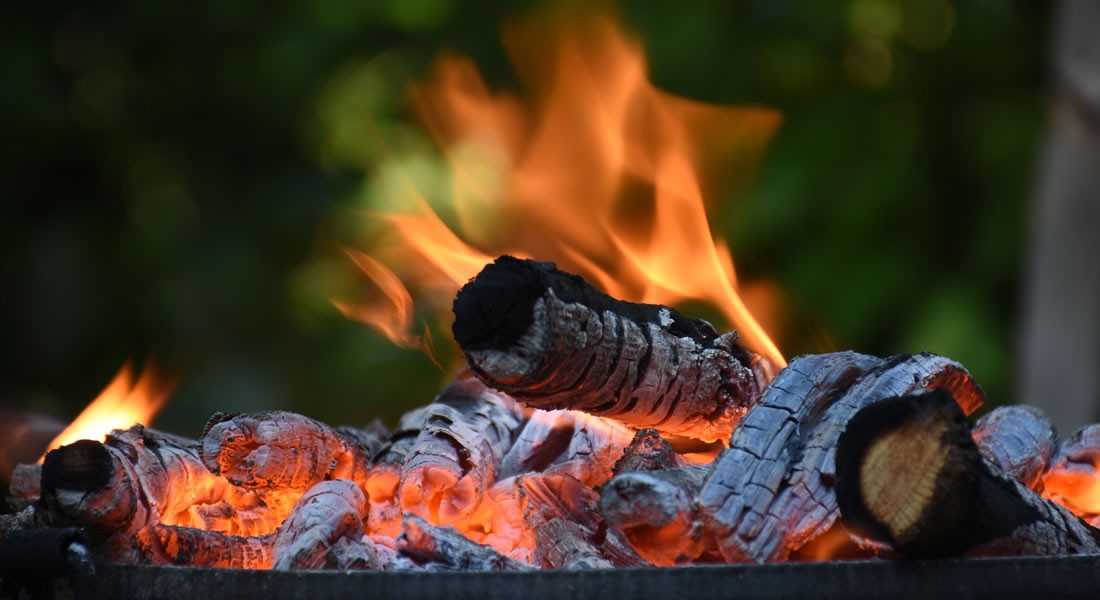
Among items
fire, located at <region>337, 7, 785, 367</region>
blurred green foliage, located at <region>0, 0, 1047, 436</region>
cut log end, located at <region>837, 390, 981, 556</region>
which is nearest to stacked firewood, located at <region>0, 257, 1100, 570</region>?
cut log end, located at <region>837, 390, 981, 556</region>

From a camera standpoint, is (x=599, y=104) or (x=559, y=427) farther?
(x=599, y=104)

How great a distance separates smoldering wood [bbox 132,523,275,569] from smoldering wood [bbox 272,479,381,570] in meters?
0.03

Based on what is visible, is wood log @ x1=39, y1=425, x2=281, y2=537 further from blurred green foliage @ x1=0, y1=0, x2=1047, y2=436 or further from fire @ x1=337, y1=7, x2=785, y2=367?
blurred green foliage @ x1=0, y1=0, x2=1047, y2=436

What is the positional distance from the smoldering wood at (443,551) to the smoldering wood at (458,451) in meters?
0.15

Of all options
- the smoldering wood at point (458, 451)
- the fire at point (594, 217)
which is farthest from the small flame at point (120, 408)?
the smoldering wood at point (458, 451)

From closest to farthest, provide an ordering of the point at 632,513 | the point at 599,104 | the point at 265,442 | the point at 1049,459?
1. the point at 632,513
2. the point at 265,442
3. the point at 1049,459
4. the point at 599,104

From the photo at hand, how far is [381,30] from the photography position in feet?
18.4

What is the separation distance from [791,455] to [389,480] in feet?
1.62

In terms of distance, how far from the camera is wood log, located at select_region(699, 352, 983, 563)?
109 centimetres

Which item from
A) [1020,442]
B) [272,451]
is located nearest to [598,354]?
[272,451]

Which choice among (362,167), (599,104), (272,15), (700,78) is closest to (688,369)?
(599,104)

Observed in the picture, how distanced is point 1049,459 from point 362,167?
14.5 ft

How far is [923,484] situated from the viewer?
988 mm

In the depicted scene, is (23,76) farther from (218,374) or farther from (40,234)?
(218,374)
